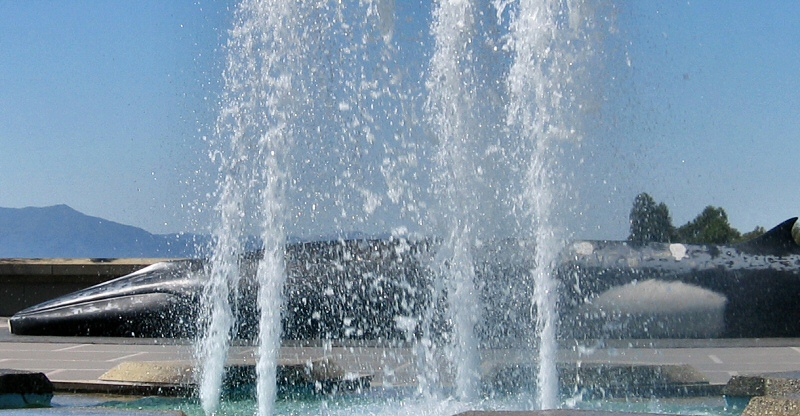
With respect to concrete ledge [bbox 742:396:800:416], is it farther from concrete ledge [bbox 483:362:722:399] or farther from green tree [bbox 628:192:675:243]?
green tree [bbox 628:192:675:243]

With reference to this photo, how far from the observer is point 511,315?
37.5 ft

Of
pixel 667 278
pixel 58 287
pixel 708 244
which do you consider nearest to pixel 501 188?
pixel 667 278

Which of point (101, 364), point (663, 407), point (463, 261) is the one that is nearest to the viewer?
point (663, 407)

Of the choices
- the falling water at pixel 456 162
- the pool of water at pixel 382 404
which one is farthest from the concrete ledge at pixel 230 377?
the falling water at pixel 456 162

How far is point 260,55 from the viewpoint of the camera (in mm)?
8336

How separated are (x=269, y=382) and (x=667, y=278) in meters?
6.86

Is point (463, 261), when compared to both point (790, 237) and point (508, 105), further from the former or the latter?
point (790, 237)

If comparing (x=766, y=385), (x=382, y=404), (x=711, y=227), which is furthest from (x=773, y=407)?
(x=711, y=227)

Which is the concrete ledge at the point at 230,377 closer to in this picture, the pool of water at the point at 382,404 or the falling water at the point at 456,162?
the pool of water at the point at 382,404

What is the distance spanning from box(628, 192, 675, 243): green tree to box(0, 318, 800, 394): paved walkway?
6.26ft

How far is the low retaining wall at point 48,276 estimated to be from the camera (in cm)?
1549

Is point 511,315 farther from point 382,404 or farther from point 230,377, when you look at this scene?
point 382,404

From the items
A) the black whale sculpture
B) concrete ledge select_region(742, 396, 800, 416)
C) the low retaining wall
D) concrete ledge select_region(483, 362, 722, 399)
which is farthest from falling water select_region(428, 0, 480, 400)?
the low retaining wall

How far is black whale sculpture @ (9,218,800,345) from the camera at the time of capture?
473 inches
